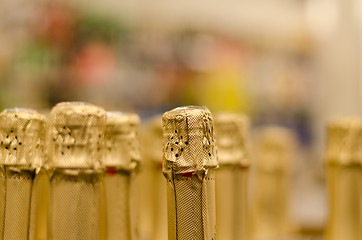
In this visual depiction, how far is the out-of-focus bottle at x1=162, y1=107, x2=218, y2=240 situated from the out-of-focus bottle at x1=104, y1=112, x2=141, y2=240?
0.26 feet

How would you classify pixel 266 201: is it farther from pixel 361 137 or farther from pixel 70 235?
pixel 70 235

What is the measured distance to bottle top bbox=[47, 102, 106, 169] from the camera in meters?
0.35

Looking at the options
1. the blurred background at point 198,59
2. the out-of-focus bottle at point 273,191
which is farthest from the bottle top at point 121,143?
the blurred background at point 198,59

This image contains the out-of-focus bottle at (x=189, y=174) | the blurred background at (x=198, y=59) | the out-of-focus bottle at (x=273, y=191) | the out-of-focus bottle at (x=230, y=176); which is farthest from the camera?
the blurred background at (x=198, y=59)

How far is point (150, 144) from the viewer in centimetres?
61

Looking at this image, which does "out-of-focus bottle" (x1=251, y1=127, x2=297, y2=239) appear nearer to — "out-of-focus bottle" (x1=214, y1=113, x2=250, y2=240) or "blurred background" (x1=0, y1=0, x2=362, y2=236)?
"out-of-focus bottle" (x1=214, y1=113, x2=250, y2=240)

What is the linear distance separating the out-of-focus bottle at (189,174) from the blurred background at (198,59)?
2.80ft

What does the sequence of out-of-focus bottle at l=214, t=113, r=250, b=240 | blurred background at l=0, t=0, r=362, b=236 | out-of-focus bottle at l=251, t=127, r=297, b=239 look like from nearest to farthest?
out-of-focus bottle at l=214, t=113, r=250, b=240 → out-of-focus bottle at l=251, t=127, r=297, b=239 → blurred background at l=0, t=0, r=362, b=236

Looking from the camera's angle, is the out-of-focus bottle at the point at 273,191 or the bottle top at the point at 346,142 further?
the out-of-focus bottle at the point at 273,191

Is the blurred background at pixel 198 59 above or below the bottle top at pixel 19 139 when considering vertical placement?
above

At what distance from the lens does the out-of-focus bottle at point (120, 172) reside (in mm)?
420

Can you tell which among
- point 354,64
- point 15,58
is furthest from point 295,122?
point 15,58

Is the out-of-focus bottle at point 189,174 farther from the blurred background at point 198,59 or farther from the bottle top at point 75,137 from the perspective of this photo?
the blurred background at point 198,59

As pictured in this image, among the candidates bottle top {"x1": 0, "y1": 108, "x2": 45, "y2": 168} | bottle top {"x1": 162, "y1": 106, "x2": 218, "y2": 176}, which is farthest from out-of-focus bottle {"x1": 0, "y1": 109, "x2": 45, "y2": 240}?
bottle top {"x1": 162, "y1": 106, "x2": 218, "y2": 176}
